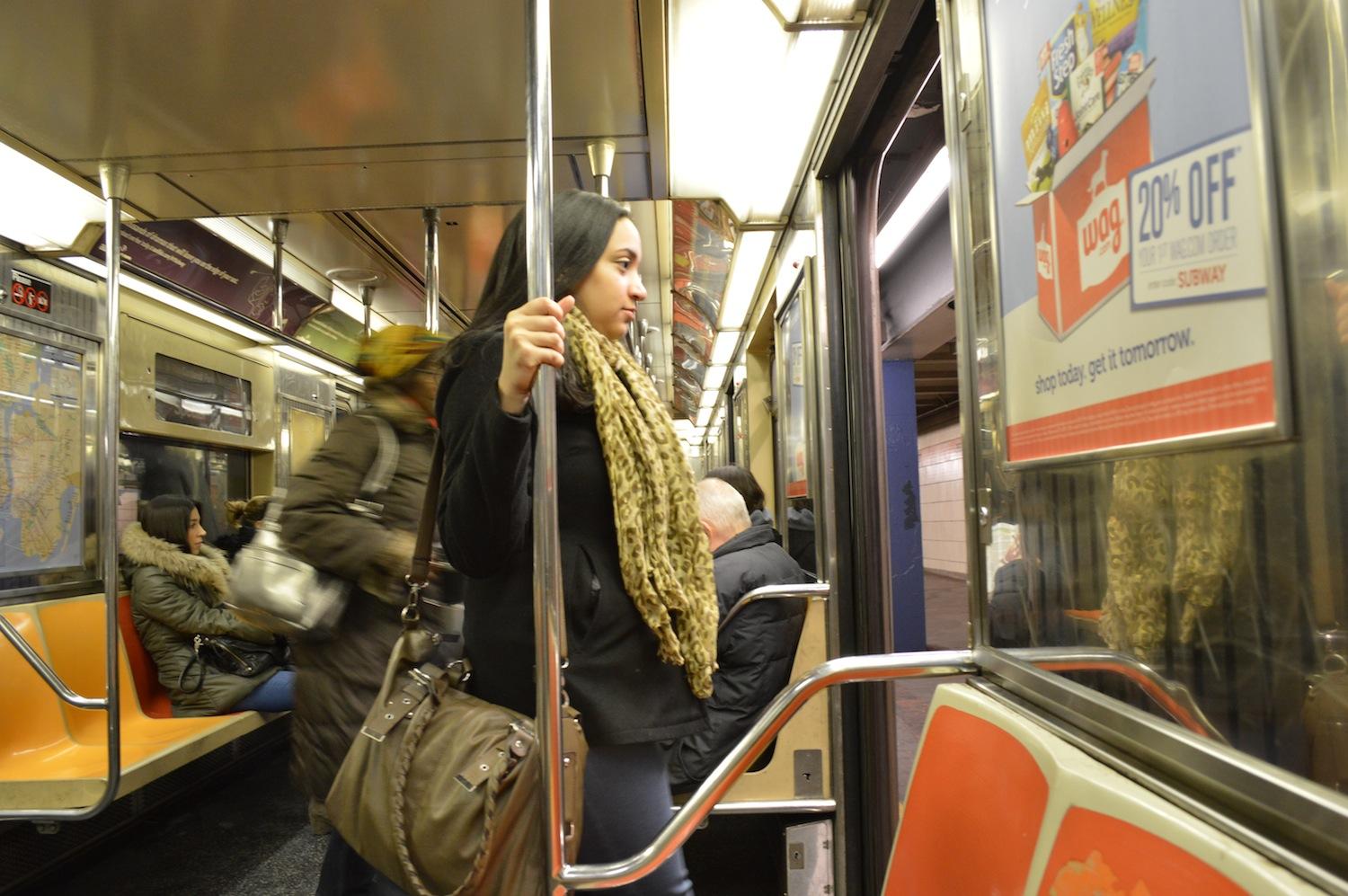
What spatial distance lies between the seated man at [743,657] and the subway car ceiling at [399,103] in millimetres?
1147

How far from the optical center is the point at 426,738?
1.24 m

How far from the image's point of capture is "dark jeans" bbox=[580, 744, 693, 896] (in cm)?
132

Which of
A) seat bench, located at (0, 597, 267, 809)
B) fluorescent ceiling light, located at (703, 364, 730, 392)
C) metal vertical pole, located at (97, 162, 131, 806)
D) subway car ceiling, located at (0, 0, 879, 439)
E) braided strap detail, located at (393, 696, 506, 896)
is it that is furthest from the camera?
fluorescent ceiling light, located at (703, 364, 730, 392)

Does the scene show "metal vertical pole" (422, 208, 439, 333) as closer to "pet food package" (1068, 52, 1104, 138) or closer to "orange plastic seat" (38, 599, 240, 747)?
"orange plastic seat" (38, 599, 240, 747)

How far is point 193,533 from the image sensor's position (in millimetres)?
4176

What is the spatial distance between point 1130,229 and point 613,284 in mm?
863

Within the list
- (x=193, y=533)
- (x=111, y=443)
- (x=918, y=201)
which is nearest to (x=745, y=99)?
(x=111, y=443)

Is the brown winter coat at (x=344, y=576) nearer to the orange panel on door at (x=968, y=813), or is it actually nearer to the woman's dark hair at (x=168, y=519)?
the orange panel on door at (x=968, y=813)

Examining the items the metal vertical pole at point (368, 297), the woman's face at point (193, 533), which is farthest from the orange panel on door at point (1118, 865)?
the metal vertical pole at point (368, 297)

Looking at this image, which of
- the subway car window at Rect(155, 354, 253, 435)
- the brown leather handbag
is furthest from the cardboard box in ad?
the subway car window at Rect(155, 354, 253, 435)

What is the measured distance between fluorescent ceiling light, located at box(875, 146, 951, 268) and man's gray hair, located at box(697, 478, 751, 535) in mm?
1142

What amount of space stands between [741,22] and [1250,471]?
166cm

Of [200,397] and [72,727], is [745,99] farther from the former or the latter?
[200,397]

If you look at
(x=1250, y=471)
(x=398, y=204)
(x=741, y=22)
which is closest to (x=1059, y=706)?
(x=1250, y=471)
